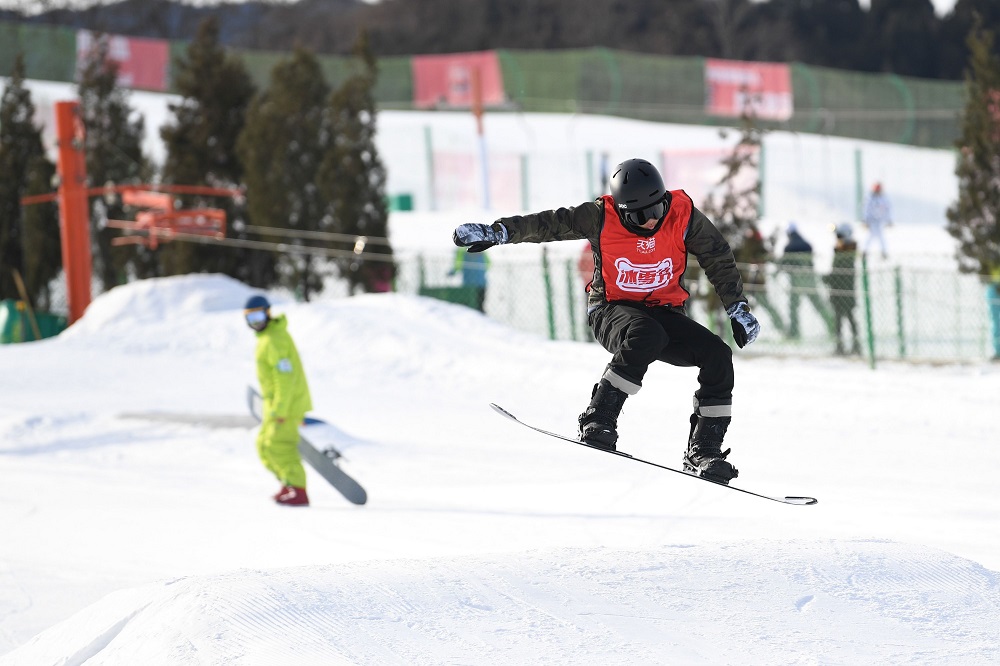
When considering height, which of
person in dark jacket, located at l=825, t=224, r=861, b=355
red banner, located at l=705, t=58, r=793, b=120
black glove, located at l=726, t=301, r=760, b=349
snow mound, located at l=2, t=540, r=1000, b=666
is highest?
red banner, located at l=705, t=58, r=793, b=120

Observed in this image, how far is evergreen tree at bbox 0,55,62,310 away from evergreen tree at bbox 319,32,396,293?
483 centimetres

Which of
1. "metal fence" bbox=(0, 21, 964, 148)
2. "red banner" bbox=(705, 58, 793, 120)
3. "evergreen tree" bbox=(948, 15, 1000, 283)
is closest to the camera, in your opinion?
"evergreen tree" bbox=(948, 15, 1000, 283)

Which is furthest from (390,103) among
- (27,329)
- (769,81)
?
(27,329)

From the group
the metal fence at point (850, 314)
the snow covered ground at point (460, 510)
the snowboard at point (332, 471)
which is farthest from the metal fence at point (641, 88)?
the snowboard at point (332, 471)

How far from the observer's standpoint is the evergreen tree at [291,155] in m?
19.4

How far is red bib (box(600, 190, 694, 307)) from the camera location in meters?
5.89

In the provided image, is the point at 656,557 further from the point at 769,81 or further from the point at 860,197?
the point at 769,81

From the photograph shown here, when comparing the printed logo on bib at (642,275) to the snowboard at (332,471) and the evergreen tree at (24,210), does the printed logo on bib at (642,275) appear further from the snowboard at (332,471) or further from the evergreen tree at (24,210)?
the evergreen tree at (24,210)

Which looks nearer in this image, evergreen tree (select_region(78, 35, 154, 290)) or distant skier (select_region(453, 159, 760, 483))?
distant skier (select_region(453, 159, 760, 483))

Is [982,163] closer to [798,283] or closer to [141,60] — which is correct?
[798,283]

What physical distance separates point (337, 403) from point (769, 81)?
73.9ft

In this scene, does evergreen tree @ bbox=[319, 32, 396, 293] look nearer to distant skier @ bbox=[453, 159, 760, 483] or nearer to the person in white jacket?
the person in white jacket

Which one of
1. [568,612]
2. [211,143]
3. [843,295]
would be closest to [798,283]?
[843,295]

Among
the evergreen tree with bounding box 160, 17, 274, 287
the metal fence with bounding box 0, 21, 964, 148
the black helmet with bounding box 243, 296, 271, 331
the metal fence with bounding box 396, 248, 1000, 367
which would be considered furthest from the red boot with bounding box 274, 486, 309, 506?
the metal fence with bounding box 0, 21, 964, 148
